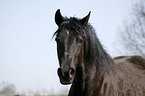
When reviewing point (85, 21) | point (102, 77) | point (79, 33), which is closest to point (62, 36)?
point (79, 33)

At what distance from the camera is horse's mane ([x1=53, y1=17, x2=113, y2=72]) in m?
3.53

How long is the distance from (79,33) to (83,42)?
0.75 ft

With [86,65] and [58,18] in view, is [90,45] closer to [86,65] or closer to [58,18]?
[86,65]

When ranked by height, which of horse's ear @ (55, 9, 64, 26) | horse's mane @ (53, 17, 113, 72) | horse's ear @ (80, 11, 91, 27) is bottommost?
horse's mane @ (53, 17, 113, 72)

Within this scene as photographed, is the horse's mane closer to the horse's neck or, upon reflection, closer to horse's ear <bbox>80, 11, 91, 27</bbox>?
horse's ear <bbox>80, 11, 91, 27</bbox>

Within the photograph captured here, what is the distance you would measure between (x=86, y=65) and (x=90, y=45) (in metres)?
0.41

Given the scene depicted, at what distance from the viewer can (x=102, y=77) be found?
3.86 metres

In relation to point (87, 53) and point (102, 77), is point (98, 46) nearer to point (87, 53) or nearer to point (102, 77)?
point (87, 53)

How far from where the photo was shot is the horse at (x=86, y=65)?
10.4ft

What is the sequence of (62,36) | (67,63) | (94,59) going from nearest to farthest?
1. (67,63)
2. (62,36)
3. (94,59)

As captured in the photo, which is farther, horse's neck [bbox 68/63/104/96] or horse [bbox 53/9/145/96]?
horse's neck [bbox 68/63/104/96]

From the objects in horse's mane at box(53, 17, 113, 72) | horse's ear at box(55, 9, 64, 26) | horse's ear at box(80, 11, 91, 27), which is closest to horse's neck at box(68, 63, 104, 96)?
horse's mane at box(53, 17, 113, 72)

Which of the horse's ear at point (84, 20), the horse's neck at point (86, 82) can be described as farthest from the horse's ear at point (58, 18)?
the horse's neck at point (86, 82)

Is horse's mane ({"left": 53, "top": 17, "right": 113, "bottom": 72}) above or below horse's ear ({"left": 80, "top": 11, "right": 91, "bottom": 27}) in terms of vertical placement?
below
